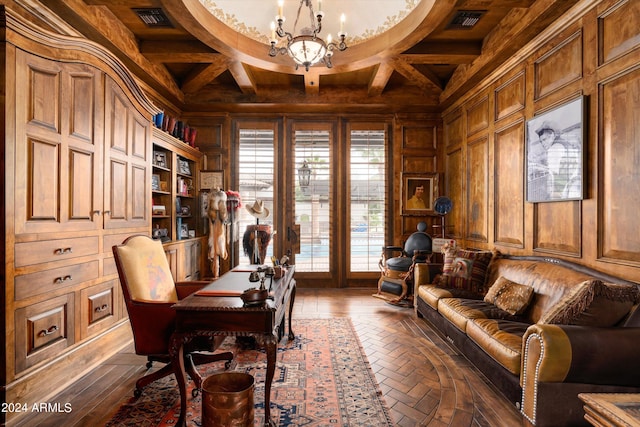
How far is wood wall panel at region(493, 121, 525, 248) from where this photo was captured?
11.9 feet

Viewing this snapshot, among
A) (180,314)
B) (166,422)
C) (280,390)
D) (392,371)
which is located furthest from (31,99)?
(392,371)

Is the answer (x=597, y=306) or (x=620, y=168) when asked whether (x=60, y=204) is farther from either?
(x=620, y=168)

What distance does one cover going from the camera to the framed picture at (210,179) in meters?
5.68

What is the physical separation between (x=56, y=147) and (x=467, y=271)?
3.99 m

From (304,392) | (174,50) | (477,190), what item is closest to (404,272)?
(477,190)

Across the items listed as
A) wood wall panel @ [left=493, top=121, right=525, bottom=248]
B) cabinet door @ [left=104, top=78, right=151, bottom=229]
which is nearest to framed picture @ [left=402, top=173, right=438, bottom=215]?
wood wall panel @ [left=493, top=121, right=525, bottom=248]

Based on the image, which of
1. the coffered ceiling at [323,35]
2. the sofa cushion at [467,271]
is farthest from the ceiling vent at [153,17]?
the sofa cushion at [467,271]

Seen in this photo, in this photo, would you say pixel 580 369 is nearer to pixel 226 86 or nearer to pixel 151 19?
pixel 151 19

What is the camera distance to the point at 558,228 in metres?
3.06

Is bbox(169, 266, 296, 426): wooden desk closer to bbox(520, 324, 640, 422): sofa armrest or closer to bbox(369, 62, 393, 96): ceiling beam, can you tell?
bbox(520, 324, 640, 422): sofa armrest

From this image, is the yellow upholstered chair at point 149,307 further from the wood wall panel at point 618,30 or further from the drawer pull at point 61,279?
the wood wall panel at point 618,30

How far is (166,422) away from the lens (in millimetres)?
2002

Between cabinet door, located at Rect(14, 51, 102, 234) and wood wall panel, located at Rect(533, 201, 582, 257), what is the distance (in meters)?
4.13

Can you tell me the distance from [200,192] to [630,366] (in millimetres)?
5470
